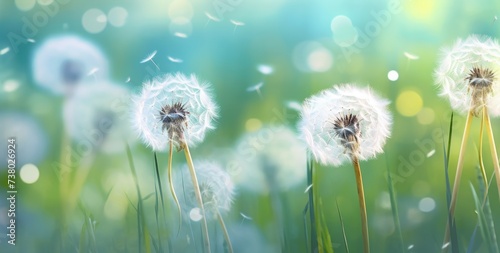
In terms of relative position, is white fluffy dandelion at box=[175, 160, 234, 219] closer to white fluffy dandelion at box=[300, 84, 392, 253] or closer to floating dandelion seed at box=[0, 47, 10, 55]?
white fluffy dandelion at box=[300, 84, 392, 253]

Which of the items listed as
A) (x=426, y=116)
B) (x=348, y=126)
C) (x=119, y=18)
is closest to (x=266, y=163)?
(x=348, y=126)

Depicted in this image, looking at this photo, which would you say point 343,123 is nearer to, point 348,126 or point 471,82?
point 348,126

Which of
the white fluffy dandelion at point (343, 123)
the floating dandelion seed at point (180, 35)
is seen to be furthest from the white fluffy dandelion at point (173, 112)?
the white fluffy dandelion at point (343, 123)

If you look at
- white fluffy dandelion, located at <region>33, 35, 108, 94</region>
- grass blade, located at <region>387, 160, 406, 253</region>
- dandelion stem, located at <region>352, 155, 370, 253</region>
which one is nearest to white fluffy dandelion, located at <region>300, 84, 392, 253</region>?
dandelion stem, located at <region>352, 155, 370, 253</region>

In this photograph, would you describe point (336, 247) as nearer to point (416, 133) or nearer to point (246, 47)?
point (416, 133)

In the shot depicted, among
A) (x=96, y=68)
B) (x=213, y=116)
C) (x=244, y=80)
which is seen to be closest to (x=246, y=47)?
(x=244, y=80)

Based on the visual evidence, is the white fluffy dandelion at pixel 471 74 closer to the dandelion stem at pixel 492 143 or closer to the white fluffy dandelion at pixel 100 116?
the dandelion stem at pixel 492 143
